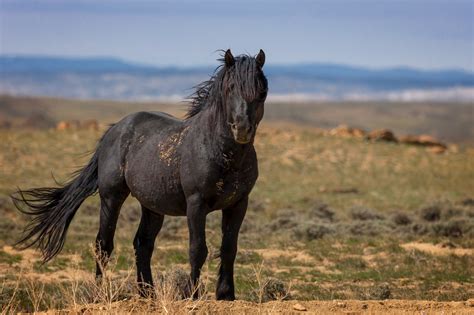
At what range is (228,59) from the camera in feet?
26.6

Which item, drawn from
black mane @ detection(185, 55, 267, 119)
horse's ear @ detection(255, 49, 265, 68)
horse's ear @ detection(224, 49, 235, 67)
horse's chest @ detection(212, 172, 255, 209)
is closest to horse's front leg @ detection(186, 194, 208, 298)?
horse's chest @ detection(212, 172, 255, 209)

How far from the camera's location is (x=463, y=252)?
543 inches

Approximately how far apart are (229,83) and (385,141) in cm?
Answer: 3227

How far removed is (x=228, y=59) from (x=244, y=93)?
20.8 inches

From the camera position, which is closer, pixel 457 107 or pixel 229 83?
pixel 229 83

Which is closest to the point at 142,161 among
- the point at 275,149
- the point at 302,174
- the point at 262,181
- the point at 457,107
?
the point at 262,181

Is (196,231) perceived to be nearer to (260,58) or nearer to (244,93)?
(244,93)

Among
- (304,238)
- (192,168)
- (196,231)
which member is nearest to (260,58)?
(192,168)

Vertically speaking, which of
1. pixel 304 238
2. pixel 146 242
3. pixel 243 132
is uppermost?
pixel 243 132

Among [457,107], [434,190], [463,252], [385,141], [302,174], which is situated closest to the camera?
[463,252]

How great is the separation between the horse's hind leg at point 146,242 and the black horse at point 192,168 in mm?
12

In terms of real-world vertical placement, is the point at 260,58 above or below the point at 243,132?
above

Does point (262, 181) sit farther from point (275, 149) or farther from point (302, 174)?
point (275, 149)

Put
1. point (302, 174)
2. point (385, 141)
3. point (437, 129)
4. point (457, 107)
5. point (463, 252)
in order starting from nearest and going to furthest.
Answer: point (463, 252), point (302, 174), point (385, 141), point (437, 129), point (457, 107)
